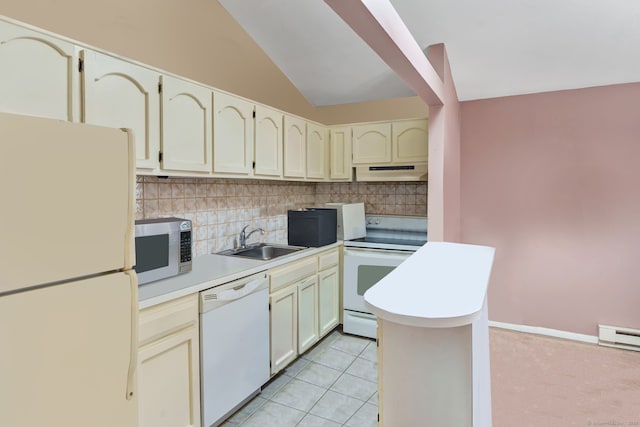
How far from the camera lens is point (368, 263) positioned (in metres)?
3.07

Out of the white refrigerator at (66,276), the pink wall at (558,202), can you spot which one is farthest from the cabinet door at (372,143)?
the white refrigerator at (66,276)

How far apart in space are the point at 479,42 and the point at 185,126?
2.20 m

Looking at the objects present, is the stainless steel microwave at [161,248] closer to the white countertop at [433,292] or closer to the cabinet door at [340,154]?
the white countertop at [433,292]

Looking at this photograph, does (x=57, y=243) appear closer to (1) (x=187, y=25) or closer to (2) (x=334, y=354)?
(1) (x=187, y=25)

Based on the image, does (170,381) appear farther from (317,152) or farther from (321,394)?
(317,152)

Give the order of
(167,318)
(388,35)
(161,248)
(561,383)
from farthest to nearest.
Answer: (561,383) < (161,248) < (167,318) < (388,35)

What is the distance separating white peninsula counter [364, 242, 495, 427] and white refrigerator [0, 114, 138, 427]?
0.77m

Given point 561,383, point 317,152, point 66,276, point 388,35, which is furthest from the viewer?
point 317,152

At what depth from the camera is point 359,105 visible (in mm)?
3645

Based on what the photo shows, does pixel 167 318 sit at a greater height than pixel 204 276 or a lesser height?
lesser

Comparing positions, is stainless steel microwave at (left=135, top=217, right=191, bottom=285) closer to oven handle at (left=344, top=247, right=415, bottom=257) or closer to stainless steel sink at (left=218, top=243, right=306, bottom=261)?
stainless steel sink at (left=218, top=243, right=306, bottom=261)

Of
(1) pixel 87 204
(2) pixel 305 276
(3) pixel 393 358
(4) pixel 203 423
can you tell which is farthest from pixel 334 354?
(1) pixel 87 204

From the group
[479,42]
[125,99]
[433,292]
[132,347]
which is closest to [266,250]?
[125,99]

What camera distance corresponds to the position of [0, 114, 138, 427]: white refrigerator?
0.80 metres
